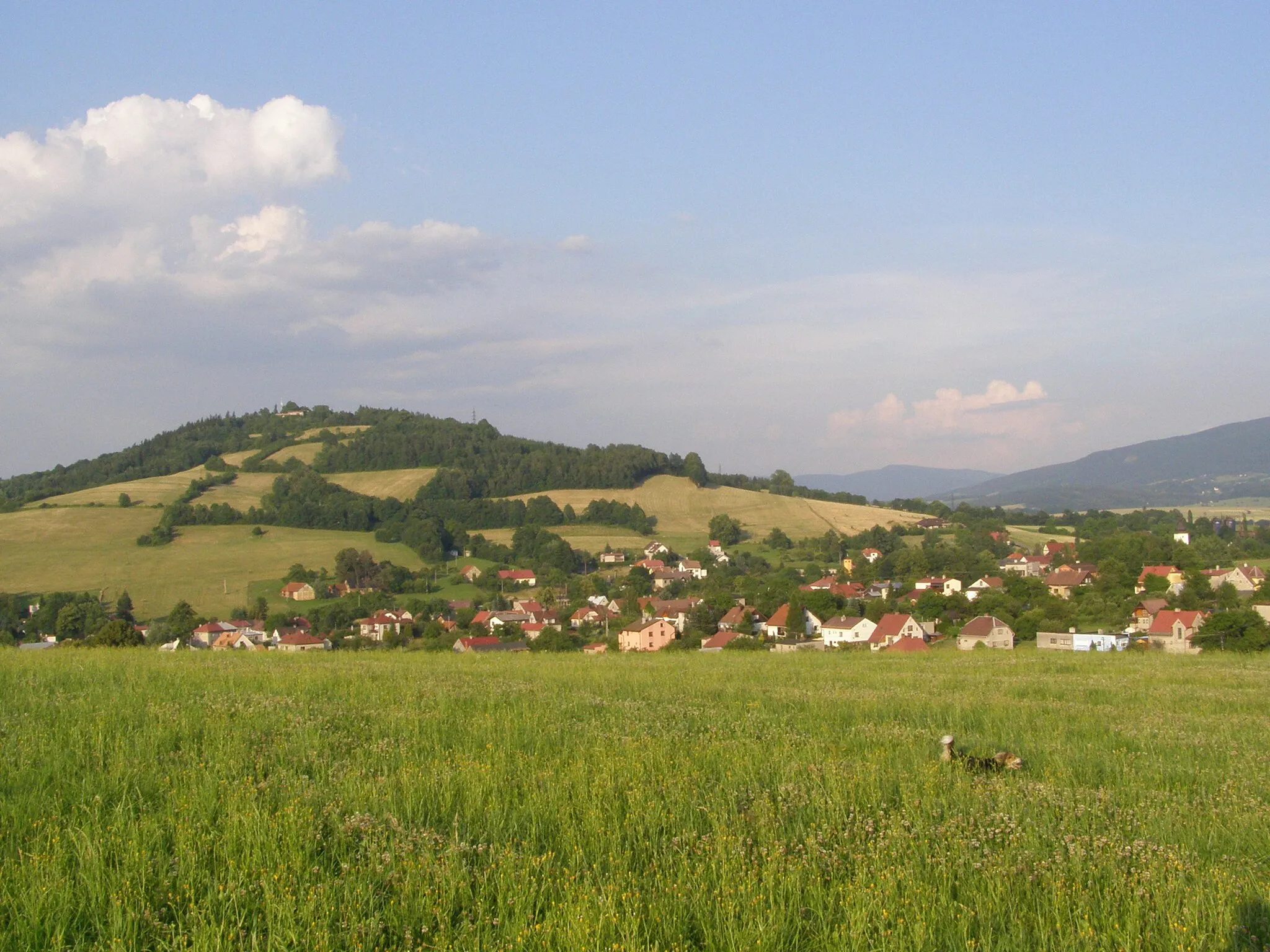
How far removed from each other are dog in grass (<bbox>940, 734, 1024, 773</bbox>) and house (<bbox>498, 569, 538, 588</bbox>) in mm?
85843

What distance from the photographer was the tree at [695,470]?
502 feet

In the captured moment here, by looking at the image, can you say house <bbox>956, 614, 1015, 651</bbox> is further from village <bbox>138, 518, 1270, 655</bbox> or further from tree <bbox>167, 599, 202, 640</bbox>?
tree <bbox>167, 599, 202, 640</bbox>

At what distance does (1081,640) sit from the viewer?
48.7 metres

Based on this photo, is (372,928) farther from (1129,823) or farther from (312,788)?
(1129,823)

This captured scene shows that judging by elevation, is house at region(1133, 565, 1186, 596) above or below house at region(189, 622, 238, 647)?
below

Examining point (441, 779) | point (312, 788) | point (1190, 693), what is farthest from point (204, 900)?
point (1190, 693)

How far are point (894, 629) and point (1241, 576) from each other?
4655cm

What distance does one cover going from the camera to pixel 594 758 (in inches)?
286

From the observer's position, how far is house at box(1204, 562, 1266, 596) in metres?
75.4

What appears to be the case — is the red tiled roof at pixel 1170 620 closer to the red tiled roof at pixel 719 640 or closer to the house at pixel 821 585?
the red tiled roof at pixel 719 640

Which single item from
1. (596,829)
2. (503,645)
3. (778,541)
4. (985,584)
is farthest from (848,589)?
(596,829)

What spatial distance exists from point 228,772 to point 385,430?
165m

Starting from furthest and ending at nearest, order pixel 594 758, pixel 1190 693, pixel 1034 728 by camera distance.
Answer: pixel 1190 693 → pixel 1034 728 → pixel 594 758

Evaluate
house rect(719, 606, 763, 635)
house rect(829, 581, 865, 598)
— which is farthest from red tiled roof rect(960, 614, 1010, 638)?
house rect(829, 581, 865, 598)
